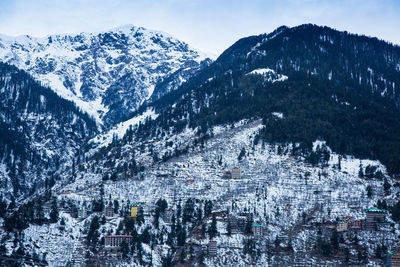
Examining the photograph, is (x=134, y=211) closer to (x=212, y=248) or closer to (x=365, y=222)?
(x=212, y=248)

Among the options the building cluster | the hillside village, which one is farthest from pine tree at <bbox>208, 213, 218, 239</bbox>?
the building cluster

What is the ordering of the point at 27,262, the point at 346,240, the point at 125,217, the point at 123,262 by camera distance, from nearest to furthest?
the point at 27,262 < the point at 123,262 < the point at 346,240 < the point at 125,217

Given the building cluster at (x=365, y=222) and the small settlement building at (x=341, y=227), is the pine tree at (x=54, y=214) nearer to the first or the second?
the building cluster at (x=365, y=222)

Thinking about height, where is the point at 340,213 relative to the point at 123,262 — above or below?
above

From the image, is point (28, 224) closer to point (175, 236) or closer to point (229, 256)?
point (175, 236)

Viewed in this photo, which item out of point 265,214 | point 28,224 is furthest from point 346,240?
point 28,224
